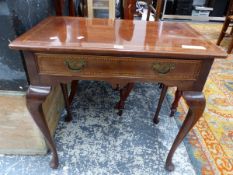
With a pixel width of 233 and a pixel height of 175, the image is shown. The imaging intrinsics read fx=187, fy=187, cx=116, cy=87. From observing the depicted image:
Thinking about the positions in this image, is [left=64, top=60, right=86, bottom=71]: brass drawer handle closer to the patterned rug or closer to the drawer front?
the drawer front

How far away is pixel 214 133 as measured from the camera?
128 cm

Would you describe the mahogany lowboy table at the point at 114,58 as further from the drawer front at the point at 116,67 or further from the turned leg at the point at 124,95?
the turned leg at the point at 124,95

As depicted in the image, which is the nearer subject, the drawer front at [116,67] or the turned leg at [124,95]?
the drawer front at [116,67]

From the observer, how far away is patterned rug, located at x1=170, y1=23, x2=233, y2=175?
1069mm

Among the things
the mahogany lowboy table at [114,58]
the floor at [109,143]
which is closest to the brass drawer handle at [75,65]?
the mahogany lowboy table at [114,58]

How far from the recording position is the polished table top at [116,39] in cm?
63

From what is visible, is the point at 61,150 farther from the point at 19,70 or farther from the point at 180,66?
the point at 180,66

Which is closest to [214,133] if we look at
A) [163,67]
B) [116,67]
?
[163,67]

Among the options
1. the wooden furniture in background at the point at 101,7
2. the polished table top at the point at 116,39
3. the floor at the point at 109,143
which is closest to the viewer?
the polished table top at the point at 116,39

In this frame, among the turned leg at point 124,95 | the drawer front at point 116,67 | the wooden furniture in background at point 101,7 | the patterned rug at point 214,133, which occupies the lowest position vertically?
the patterned rug at point 214,133

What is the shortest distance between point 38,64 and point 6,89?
31 cm

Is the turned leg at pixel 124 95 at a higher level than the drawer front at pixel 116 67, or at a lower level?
lower

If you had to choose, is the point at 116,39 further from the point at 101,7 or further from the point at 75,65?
the point at 101,7

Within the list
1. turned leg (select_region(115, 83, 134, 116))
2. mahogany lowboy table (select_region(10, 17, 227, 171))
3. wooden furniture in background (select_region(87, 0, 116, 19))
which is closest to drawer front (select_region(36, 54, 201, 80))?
mahogany lowboy table (select_region(10, 17, 227, 171))
